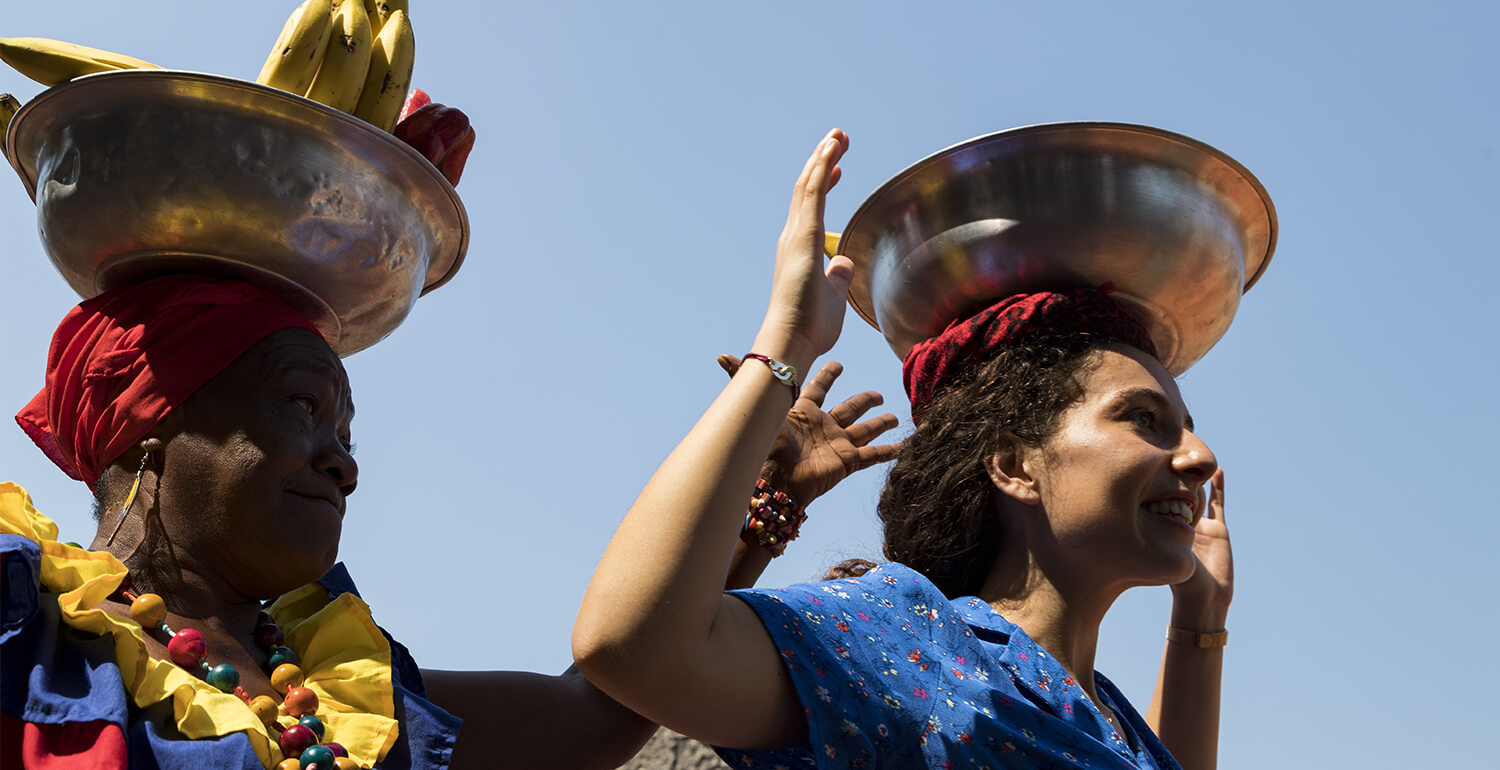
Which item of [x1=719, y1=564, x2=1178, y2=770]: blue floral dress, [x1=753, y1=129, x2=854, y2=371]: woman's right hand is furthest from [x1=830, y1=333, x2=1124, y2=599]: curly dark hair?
[x1=753, y1=129, x2=854, y2=371]: woman's right hand

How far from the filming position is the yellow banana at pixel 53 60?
9.67ft

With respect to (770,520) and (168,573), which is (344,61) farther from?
(770,520)

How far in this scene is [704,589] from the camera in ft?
7.59

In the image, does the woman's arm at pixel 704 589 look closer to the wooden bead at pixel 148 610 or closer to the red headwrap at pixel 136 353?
the wooden bead at pixel 148 610

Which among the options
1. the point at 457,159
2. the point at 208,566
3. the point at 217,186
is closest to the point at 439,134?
the point at 457,159

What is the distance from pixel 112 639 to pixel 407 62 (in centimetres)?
134

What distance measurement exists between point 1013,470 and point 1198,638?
3.08ft

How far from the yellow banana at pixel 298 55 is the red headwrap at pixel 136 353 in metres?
0.41

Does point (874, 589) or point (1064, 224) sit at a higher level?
point (1064, 224)

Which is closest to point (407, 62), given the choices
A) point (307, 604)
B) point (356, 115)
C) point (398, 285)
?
point (356, 115)

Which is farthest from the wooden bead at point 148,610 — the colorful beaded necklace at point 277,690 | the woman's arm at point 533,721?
the woman's arm at point 533,721

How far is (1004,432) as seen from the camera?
131 inches

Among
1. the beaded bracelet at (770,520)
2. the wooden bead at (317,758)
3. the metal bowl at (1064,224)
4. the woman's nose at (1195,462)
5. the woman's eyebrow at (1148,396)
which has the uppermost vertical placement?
the metal bowl at (1064,224)

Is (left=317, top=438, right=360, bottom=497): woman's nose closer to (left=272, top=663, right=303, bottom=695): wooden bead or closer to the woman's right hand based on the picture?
(left=272, top=663, right=303, bottom=695): wooden bead
